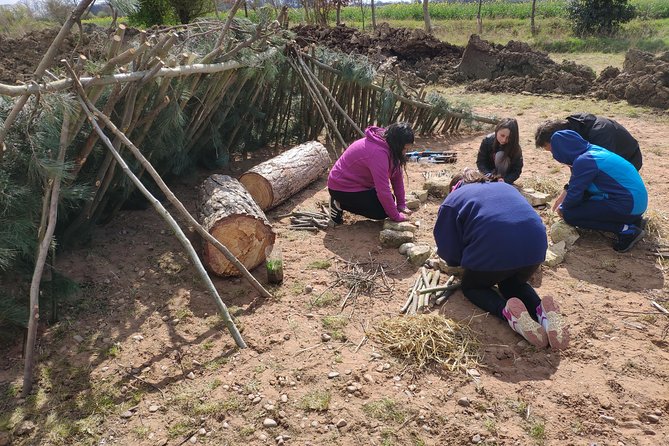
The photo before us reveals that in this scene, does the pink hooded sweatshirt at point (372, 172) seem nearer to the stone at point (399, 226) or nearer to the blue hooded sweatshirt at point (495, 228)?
the stone at point (399, 226)

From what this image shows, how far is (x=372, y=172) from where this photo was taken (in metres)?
4.44

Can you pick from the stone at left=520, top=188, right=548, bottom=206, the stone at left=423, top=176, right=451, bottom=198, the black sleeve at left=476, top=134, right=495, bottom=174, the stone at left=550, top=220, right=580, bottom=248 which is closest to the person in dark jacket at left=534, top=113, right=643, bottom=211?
the stone at left=550, top=220, right=580, bottom=248

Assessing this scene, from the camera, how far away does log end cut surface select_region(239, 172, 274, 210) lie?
5105mm

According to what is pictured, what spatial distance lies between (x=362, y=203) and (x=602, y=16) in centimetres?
1619

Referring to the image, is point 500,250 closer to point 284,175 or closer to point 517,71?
point 284,175

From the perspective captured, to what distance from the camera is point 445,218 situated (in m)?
3.49

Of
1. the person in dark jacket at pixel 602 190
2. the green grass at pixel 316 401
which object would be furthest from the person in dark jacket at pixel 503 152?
the green grass at pixel 316 401

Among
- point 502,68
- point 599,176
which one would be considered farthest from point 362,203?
point 502,68

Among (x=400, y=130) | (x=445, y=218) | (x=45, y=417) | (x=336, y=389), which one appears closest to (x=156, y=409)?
(x=45, y=417)

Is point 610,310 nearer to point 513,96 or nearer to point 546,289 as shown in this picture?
point 546,289

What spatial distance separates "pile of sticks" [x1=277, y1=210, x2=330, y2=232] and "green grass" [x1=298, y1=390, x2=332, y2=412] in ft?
7.12

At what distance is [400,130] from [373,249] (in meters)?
1.01

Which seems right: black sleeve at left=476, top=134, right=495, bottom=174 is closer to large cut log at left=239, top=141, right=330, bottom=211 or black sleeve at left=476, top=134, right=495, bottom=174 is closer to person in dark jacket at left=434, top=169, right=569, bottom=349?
large cut log at left=239, top=141, right=330, bottom=211

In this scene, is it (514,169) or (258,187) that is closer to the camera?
(258,187)
